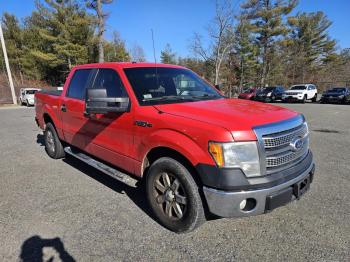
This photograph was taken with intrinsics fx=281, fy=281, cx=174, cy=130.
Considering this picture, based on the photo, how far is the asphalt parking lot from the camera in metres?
2.76

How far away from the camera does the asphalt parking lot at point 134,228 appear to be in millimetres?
2762

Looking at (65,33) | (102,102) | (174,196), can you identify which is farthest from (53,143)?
(65,33)

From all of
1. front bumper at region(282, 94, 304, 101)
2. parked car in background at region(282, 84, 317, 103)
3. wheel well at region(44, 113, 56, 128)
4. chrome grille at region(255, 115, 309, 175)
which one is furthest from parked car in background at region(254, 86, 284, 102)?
chrome grille at region(255, 115, 309, 175)

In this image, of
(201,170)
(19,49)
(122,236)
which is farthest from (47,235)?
(19,49)

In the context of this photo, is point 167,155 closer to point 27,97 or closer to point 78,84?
point 78,84

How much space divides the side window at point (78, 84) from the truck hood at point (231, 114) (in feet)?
6.23

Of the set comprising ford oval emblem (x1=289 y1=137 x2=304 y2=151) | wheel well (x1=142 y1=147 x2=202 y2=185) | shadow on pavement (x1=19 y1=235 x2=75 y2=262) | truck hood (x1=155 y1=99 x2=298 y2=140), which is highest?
truck hood (x1=155 y1=99 x2=298 y2=140)

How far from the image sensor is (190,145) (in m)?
2.77

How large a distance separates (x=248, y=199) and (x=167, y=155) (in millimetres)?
1009

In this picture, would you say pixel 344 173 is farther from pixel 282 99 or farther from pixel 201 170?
pixel 282 99

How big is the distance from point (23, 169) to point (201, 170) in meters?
4.23

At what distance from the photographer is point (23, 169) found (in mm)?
5449

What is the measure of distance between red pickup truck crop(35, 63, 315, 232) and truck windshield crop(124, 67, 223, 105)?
1cm

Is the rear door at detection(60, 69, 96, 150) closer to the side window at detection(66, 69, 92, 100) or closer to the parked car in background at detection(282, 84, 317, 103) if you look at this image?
the side window at detection(66, 69, 92, 100)
